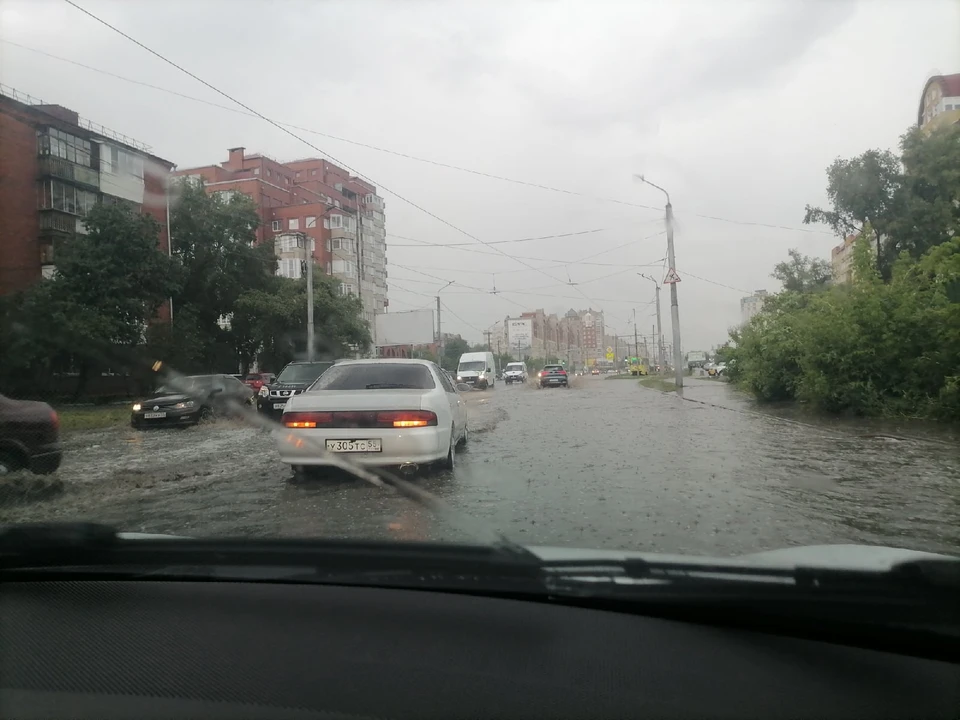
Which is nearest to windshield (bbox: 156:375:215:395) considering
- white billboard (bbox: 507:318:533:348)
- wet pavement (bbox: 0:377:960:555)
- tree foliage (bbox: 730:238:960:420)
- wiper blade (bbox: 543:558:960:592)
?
wet pavement (bbox: 0:377:960:555)

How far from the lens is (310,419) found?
7.48 metres

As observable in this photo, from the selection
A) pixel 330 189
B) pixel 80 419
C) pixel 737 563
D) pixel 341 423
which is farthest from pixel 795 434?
pixel 330 189

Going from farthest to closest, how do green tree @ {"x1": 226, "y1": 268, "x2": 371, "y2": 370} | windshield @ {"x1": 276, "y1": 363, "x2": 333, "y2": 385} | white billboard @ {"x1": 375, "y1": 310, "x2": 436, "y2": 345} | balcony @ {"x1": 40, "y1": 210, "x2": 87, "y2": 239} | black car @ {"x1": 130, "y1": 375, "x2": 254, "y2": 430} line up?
1. white billboard @ {"x1": 375, "y1": 310, "x2": 436, "y2": 345}
2. green tree @ {"x1": 226, "y1": 268, "x2": 371, "y2": 370}
3. balcony @ {"x1": 40, "y1": 210, "x2": 87, "y2": 239}
4. windshield @ {"x1": 276, "y1": 363, "x2": 333, "y2": 385}
5. black car @ {"x1": 130, "y1": 375, "x2": 254, "y2": 430}

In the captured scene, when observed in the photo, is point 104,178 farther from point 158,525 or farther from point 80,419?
point 158,525

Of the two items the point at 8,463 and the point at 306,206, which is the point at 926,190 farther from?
the point at 306,206

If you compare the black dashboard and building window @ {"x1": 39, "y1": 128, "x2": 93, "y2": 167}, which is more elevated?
building window @ {"x1": 39, "y1": 128, "x2": 93, "y2": 167}

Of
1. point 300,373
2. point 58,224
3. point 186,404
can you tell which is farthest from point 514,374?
point 186,404

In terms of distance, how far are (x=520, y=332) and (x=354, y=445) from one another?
107 m

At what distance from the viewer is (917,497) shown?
6.90 m

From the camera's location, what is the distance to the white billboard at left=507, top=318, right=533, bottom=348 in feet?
363

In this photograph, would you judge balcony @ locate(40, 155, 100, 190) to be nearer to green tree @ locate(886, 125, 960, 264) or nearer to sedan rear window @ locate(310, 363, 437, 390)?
sedan rear window @ locate(310, 363, 437, 390)

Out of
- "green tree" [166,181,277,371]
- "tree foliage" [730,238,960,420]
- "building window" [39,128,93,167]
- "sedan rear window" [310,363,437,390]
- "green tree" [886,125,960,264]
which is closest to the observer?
"sedan rear window" [310,363,437,390]

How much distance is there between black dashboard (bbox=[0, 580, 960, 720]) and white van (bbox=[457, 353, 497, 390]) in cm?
3934

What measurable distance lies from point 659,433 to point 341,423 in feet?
24.1
